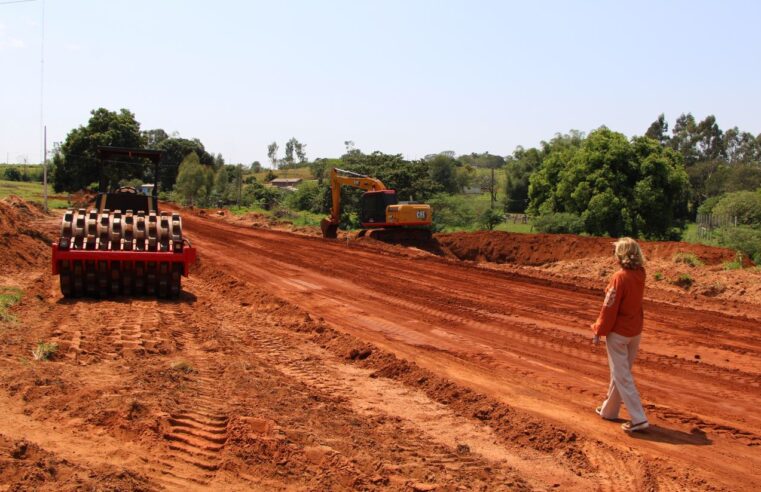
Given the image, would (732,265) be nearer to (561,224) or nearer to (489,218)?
(561,224)

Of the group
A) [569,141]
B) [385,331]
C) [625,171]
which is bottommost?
[385,331]

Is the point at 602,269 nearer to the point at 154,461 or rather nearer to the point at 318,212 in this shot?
the point at 154,461

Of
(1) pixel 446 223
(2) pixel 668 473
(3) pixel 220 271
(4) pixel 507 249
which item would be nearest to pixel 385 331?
(2) pixel 668 473

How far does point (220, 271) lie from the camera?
741 inches

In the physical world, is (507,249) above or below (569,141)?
below

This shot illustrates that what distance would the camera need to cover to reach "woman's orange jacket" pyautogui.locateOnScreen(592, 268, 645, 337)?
22.5 feet

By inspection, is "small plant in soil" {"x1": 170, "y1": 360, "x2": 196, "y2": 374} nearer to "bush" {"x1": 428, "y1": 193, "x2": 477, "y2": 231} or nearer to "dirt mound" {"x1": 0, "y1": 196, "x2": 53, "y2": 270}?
"dirt mound" {"x1": 0, "y1": 196, "x2": 53, "y2": 270}

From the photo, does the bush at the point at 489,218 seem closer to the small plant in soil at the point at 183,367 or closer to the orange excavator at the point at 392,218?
the orange excavator at the point at 392,218

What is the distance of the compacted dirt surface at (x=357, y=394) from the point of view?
5219 mm

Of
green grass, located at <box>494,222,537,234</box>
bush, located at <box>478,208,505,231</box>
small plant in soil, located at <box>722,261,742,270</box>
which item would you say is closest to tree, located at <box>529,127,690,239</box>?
bush, located at <box>478,208,505,231</box>

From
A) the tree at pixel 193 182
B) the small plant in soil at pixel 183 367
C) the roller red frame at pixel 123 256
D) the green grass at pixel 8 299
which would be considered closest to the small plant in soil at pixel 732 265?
the roller red frame at pixel 123 256

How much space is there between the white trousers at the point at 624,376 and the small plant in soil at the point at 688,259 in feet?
55.1

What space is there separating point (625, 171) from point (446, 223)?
13738 mm

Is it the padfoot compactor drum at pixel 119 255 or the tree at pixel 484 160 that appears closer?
the padfoot compactor drum at pixel 119 255
